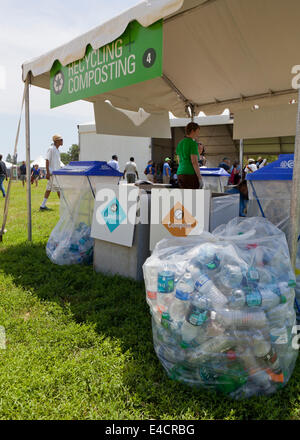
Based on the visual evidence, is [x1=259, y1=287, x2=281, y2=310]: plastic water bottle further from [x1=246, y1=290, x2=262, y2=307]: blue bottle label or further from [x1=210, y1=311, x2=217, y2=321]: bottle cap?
[x1=210, y1=311, x2=217, y2=321]: bottle cap

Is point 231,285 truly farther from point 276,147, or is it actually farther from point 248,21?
point 276,147

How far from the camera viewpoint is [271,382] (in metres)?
1.68

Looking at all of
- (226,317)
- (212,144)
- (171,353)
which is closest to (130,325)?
(171,353)

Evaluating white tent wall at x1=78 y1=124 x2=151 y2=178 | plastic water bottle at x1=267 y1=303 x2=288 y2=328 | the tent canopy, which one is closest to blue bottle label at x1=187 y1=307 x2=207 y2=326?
plastic water bottle at x1=267 y1=303 x2=288 y2=328

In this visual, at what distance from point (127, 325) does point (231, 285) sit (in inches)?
38.3

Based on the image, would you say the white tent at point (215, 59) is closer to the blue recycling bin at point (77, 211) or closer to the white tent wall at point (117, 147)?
the blue recycling bin at point (77, 211)

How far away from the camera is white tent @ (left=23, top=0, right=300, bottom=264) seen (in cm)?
300

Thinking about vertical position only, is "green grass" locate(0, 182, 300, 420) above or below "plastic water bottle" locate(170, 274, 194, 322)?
below

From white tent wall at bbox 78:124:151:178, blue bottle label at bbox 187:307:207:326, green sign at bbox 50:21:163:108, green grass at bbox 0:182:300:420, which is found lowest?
green grass at bbox 0:182:300:420

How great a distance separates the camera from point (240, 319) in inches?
64.5

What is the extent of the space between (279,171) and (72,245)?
2.40m

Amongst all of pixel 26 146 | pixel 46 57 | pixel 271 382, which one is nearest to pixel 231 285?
pixel 271 382

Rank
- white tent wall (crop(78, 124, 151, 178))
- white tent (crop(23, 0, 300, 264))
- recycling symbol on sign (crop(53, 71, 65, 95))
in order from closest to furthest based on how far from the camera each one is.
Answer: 1. white tent (crop(23, 0, 300, 264))
2. recycling symbol on sign (crop(53, 71, 65, 95))
3. white tent wall (crop(78, 124, 151, 178))

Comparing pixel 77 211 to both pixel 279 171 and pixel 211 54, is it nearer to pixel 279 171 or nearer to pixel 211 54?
pixel 279 171
